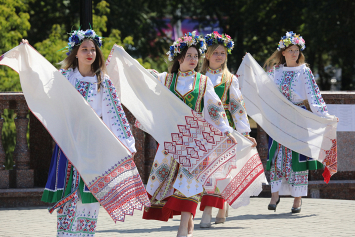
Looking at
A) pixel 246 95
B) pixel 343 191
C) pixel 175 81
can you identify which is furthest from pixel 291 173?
pixel 175 81

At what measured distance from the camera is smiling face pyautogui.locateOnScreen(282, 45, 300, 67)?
7.41 meters

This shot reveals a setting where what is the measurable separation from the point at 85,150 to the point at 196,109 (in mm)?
1385

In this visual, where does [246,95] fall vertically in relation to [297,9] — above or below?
below

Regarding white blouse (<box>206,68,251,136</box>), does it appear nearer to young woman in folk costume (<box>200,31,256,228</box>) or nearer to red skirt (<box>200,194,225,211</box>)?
young woman in folk costume (<box>200,31,256,228</box>)

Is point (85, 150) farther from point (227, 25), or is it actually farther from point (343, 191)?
point (227, 25)

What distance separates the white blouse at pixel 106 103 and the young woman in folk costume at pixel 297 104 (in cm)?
305

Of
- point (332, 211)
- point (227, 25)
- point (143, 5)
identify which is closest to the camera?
point (332, 211)

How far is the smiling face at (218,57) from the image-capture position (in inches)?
249

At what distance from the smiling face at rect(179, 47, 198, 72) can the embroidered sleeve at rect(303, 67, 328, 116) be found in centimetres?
216

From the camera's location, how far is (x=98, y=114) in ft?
15.5

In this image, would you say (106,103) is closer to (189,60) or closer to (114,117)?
(114,117)

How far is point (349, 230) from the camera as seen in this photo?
598 cm

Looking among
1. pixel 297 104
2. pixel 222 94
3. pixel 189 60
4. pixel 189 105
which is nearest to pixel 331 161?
pixel 297 104

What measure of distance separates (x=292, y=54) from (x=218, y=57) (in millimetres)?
1495
